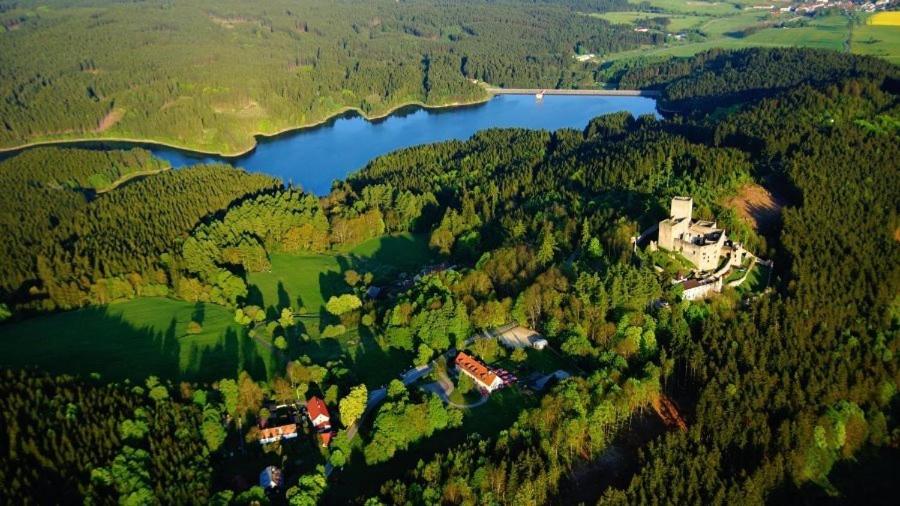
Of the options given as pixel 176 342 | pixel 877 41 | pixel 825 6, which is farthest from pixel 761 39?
pixel 176 342

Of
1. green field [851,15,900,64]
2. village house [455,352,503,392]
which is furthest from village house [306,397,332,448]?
green field [851,15,900,64]

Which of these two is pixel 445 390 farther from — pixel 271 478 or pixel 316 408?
pixel 271 478

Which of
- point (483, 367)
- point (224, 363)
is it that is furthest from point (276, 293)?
point (483, 367)

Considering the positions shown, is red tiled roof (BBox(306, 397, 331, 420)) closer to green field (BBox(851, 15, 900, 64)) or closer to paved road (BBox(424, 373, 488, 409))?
paved road (BBox(424, 373, 488, 409))

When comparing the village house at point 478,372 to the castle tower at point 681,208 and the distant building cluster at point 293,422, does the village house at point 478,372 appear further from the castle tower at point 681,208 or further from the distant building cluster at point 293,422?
the castle tower at point 681,208

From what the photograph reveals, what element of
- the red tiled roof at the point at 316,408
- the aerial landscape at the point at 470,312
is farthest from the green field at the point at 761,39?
the red tiled roof at the point at 316,408

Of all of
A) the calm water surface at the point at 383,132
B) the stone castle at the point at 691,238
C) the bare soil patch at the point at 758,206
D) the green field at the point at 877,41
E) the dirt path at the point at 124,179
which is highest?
the green field at the point at 877,41
